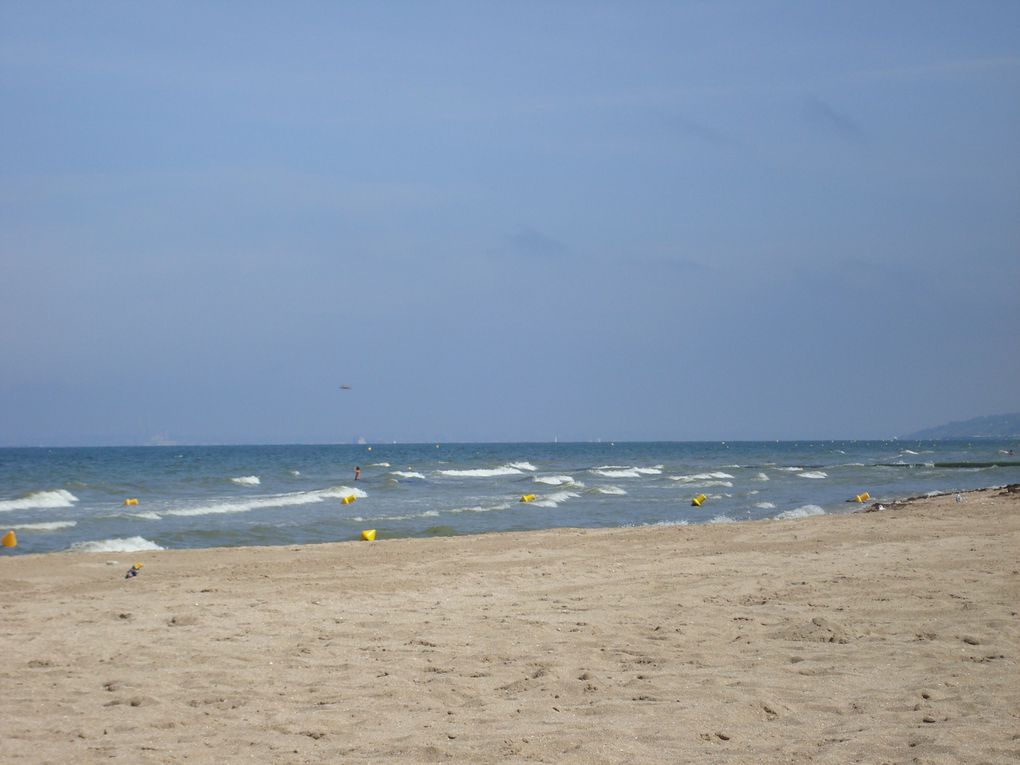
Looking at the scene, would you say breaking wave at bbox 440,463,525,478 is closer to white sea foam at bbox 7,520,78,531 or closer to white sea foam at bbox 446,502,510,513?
white sea foam at bbox 446,502,510,513

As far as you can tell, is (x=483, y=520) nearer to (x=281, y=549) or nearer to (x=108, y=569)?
(x=281, y=549)

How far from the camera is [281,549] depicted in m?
17.5

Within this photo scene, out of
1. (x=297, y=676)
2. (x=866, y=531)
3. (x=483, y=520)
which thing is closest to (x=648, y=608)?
(x=297, y=676)

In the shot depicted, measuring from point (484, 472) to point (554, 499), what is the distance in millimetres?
28112

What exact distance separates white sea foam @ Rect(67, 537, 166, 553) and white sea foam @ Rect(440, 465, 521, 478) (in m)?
35.9

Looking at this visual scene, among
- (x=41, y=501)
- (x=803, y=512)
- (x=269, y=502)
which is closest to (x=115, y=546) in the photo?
(x=269, y=502)

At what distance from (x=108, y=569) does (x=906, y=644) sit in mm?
11239

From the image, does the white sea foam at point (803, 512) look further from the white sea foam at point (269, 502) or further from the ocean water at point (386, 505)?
the white sea foam at point (269, 502)

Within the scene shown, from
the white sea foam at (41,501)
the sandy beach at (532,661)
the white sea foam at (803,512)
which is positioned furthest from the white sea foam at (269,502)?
the sandy beach at (532,661)

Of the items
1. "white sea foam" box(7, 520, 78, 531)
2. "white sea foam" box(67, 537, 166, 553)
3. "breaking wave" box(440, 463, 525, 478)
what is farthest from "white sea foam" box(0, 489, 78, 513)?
"breaking wave" box(440, 463, 525, 478)

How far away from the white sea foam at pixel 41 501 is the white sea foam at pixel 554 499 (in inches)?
603

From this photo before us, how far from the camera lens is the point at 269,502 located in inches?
1296

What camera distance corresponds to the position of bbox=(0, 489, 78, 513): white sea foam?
107 ft

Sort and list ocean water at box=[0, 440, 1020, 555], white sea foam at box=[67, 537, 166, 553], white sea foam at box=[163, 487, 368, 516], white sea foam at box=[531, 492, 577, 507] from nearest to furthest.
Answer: white sea foam at box=[67, 537, 166, 553], ocean water at box=[0, 440, 1020, 555], white sea foam at box=[163, 487, 368, 516], white sea foam at box=[531, 492, 577, 507]
